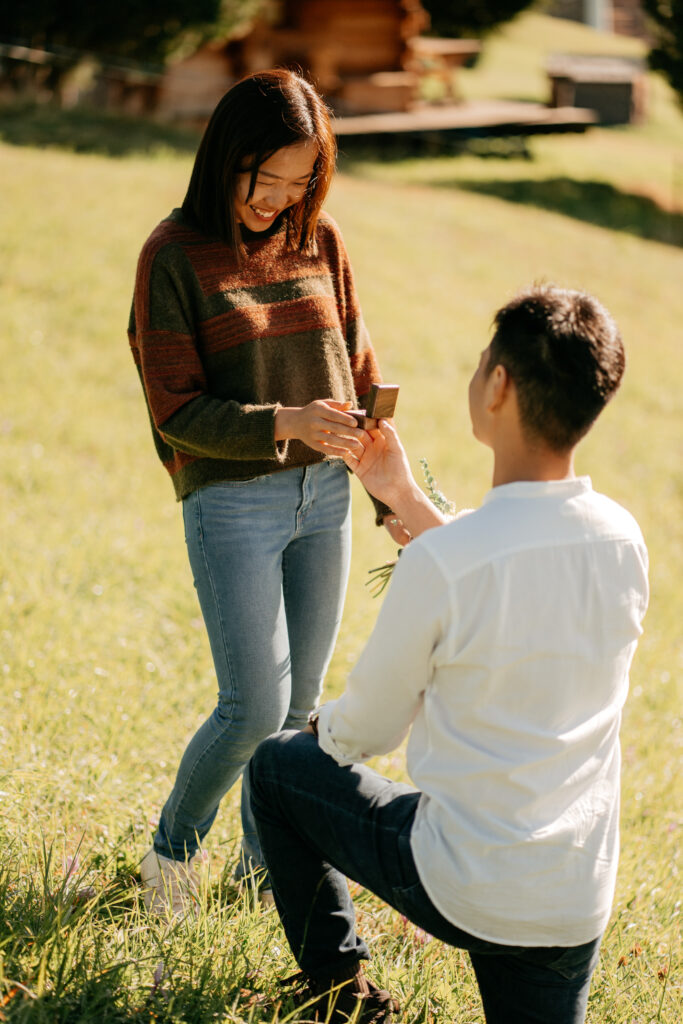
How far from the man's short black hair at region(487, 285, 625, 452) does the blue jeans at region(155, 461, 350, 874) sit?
91 cm

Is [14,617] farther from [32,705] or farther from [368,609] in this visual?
[368,609]

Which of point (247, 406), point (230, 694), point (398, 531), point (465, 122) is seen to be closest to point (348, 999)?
point (230, 694)

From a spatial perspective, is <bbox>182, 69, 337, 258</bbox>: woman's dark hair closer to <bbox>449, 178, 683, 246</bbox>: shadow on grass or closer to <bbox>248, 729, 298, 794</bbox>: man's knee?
<bbox>248, 729, 298, 794</bbox>: man's knee

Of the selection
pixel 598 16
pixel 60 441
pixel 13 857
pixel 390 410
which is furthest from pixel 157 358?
pixel 598 16

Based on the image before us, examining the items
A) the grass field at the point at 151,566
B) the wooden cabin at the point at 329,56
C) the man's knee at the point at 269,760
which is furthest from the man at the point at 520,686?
the wooden cabin at the point at 329,56

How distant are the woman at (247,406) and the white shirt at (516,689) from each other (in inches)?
26.8

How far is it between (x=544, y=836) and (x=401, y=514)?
0.88 metres

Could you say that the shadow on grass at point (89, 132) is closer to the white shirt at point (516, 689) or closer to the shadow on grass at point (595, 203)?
the shadow on grass at point (595, 203)

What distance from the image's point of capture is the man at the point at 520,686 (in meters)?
1.71

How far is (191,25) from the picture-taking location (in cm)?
1403

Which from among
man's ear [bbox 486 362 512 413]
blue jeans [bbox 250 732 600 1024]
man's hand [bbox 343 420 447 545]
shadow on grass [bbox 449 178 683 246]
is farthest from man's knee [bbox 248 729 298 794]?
shadow on grass [bbox 449 178 683 246]

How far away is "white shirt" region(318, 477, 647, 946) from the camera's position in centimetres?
170

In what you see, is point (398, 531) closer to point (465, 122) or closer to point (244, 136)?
point (244, 136)

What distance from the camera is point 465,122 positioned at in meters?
17.7
